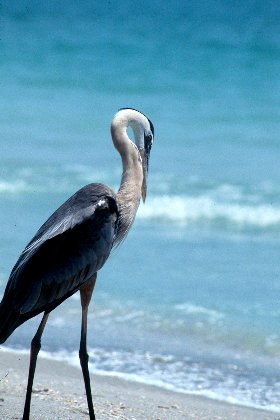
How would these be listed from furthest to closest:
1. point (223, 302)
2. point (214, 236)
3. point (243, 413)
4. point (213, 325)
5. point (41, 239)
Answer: point (214, 236)
point (223, 302)
point (213, 325)
point (243, 413)
point (41, 239)

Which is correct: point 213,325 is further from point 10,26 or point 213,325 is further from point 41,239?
point 10,26

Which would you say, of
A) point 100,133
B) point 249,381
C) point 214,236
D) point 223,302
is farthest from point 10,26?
point 249,381

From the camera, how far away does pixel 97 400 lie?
5.77 m

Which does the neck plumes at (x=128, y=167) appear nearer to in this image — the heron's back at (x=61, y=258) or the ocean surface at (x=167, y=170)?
the heron's back at (x=61, y=258)

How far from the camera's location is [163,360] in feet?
22.1

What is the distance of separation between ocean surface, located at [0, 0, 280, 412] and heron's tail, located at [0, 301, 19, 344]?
1794 millimetres

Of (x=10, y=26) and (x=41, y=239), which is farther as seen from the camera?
(x=10, y=26)

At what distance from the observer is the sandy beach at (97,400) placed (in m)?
5.25

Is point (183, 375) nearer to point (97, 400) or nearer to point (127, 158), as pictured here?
point (97, 400)

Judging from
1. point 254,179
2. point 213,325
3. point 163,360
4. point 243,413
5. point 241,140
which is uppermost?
point 241,140

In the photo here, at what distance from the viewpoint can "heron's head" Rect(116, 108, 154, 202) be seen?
5.31 m

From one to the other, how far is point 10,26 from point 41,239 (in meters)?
21.3

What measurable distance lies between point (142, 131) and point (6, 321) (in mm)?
1264

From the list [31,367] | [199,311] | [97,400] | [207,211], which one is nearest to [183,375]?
[97,400]
